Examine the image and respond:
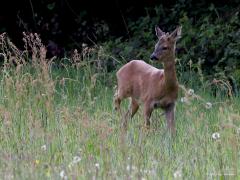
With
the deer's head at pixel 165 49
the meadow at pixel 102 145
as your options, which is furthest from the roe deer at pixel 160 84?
the meadow at pixel 102 145

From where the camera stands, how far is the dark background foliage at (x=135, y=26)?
44.2ft

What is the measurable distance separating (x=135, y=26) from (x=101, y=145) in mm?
8770

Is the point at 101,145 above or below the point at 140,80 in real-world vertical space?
above

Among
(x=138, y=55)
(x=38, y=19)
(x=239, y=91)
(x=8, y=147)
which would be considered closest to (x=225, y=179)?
(x=8, y=147)

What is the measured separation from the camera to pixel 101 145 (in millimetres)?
6660

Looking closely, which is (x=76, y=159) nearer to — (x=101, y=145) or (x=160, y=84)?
(x=101, y=145)

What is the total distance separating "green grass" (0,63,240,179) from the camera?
623cm

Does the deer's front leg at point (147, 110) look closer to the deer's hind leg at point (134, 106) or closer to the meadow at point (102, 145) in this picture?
A: the meadow at point (102, 145)

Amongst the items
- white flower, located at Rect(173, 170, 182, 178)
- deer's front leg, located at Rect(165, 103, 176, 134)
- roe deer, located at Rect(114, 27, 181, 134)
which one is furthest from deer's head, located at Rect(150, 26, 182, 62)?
white flower, located at Rect(173, 170, 182, 178)

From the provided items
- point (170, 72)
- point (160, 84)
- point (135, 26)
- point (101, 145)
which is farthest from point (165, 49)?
point (135, 26)

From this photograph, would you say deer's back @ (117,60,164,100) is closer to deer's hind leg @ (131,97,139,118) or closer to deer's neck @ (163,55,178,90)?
deer's hind leg @ (131,97,139,118)

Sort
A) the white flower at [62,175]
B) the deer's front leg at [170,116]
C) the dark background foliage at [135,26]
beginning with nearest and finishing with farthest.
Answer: the white flower at [62,175]
the deer's front leg at [170,116]
the dark background foliage at [135,26]

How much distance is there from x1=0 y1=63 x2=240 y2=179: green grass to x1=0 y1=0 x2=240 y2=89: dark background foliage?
3912mm

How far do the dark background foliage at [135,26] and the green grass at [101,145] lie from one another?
3.91 metres
